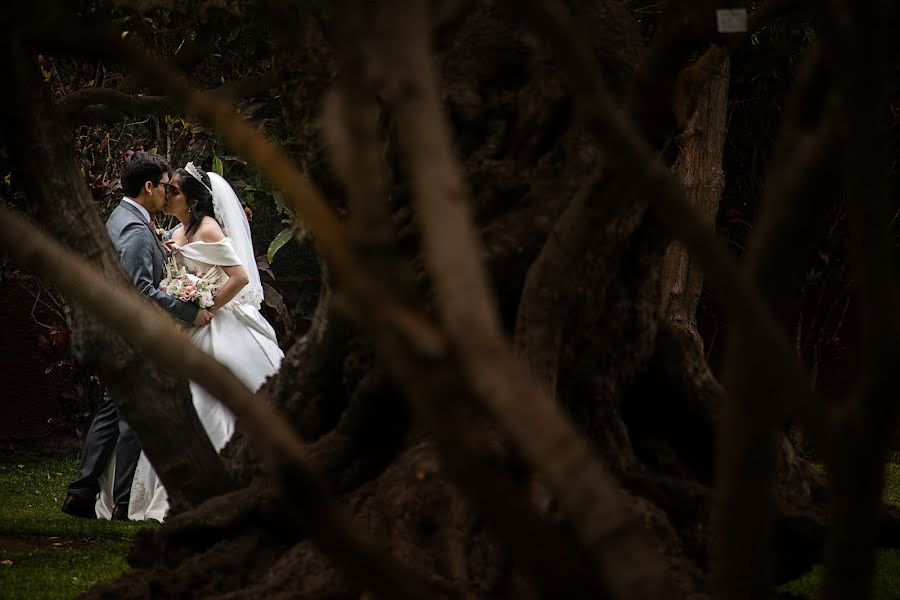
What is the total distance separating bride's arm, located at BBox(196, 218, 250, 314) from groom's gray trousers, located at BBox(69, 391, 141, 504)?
37.6 inches

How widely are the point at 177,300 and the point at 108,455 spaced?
1.11m

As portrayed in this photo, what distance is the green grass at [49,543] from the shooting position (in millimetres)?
4844

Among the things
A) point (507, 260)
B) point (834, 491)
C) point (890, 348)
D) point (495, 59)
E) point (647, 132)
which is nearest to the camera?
point (890, 348)

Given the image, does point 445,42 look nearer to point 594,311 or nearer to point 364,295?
point 594,311

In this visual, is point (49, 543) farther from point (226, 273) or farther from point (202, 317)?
point (226, 273)

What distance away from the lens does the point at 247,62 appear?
8602 millimetres

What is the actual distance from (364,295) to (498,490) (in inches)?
11.6

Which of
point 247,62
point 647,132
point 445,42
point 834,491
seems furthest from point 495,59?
point 247,62

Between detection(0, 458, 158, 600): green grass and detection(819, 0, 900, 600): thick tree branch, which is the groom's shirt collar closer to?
detection(0, 458, 158, 600): green grass

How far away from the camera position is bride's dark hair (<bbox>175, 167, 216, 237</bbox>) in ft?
25.6

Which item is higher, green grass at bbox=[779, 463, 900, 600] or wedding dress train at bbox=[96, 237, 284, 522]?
wedding dress train at bbox=[96, 237, 284, 522]

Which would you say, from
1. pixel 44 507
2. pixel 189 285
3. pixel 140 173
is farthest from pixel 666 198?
pixel 44 507

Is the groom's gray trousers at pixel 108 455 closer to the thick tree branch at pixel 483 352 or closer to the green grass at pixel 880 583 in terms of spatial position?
the green grass at pixel 880 583

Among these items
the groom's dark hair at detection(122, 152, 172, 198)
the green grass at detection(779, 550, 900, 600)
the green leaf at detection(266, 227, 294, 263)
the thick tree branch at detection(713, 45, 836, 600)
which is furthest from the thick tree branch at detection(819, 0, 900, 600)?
the green leaf at detection(266, 227, 294, 263)
